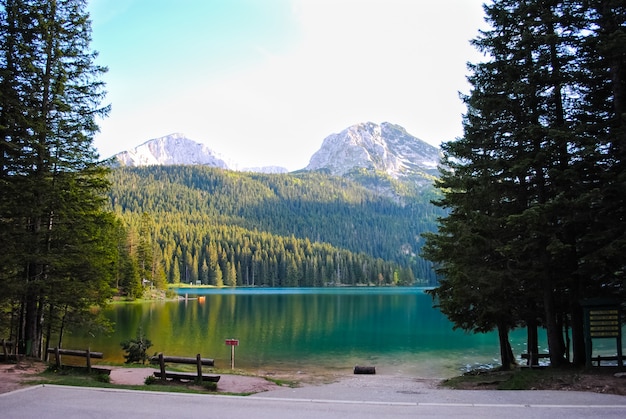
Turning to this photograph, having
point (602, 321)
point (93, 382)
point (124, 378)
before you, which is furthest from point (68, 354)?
point (602, 321)

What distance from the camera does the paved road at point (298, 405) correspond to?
8789 millimetres

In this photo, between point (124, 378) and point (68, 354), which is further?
point (68, 354)

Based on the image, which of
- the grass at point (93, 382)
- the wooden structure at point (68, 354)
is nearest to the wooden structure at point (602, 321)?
the grass at point (93, 382)

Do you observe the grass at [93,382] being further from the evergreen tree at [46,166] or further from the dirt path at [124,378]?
the evergreen tree at [46,166]

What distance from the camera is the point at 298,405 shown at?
9.88 metres

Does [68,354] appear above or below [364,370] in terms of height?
above

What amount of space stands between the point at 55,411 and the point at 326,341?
31.0 metres

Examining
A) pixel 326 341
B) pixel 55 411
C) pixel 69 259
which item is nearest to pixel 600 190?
pixel 55 411

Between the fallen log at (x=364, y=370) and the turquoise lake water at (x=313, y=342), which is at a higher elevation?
the fallen log at (x=364, y=370)

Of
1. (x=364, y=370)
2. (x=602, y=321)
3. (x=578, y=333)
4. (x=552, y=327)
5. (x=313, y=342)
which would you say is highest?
(x=602, y=321)

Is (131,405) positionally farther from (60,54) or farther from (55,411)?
(60,54)

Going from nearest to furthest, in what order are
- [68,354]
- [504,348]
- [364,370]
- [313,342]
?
[68,354] < [504,348] < [364,370] < [313,342]

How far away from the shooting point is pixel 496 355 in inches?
1268

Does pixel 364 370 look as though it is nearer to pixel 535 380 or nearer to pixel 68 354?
pixel 535 380
